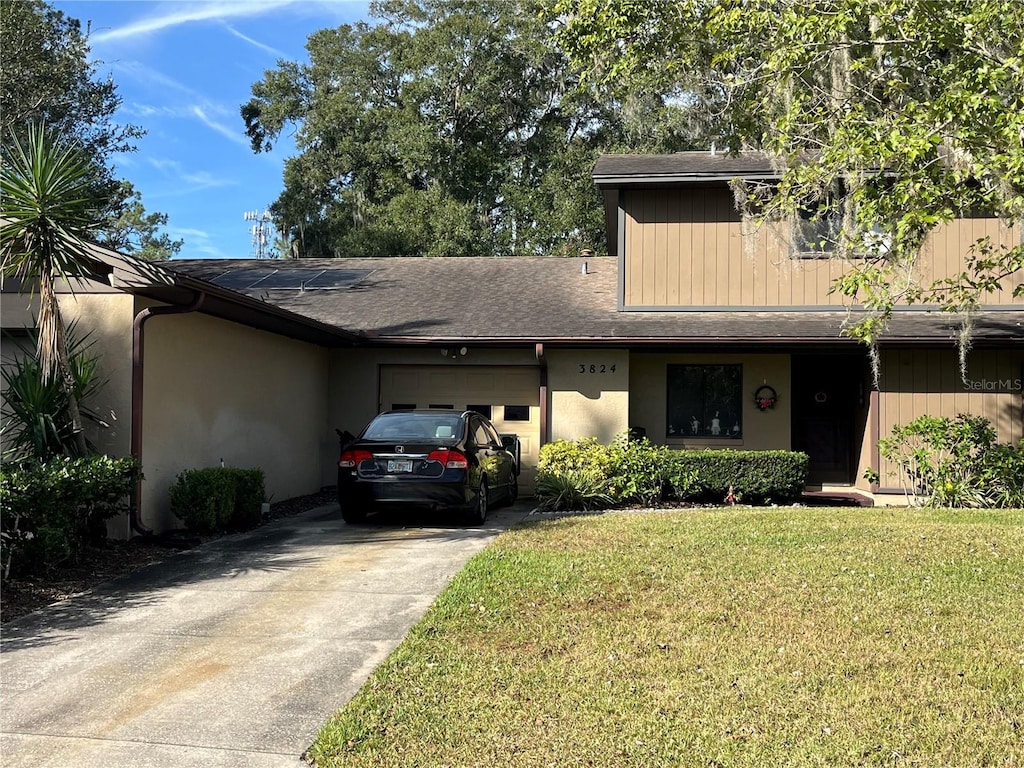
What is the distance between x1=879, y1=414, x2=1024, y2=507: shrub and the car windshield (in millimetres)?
6632

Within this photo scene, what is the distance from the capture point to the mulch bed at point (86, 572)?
6402 millimetres

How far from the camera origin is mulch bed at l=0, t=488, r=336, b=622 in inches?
252

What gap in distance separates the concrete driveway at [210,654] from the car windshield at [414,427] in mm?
1775

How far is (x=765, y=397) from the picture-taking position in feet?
45.3

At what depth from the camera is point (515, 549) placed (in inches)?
321

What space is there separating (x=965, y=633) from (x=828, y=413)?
32.0 ft

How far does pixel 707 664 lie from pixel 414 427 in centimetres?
585

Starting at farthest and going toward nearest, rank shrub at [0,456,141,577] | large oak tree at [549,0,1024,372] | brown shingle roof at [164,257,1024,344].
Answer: brown shingle roof at [164,257,1024,344]
large oak tree at [549,0,1024,372]
shrub at [0,456,141,577]

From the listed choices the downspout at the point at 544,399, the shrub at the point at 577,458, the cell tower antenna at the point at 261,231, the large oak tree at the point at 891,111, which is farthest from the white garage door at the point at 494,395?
the cell tower antenna at the point at 261,231

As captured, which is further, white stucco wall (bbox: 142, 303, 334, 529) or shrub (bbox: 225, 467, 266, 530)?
shrub (bbox: 225, 467, 266, 530)

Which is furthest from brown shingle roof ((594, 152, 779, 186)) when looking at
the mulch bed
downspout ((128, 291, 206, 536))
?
the mulch bed

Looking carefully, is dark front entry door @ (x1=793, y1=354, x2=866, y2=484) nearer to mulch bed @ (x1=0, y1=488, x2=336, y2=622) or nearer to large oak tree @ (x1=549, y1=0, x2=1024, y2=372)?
large oak tree @ (x1=549, y1=0, x2=1024, y2=372)

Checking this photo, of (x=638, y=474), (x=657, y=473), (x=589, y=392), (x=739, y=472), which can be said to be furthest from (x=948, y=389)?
(x=589, y=392)

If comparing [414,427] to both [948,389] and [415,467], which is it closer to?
[415,467]
